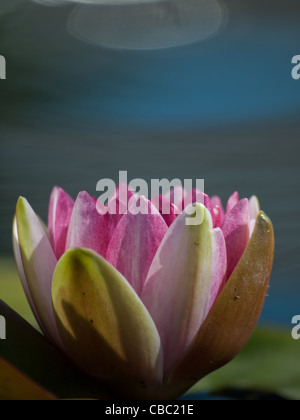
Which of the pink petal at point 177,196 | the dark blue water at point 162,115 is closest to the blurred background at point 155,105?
the dark blue water at point 162,115

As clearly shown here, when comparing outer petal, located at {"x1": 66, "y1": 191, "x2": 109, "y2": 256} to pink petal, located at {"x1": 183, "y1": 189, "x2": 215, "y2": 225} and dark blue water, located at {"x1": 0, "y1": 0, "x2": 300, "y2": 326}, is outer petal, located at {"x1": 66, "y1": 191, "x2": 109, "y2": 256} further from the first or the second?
dark blue water, located at {"x1": 0, "y1": 0, "x2": 300, "y2": 326}

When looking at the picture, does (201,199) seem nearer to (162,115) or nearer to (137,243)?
(137,243)

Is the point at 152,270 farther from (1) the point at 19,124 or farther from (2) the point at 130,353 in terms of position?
(1) the point at 19,124

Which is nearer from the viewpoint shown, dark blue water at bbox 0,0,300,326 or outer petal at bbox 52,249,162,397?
outer petal at bbox 52,249,162,397

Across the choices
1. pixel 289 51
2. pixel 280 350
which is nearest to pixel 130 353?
pixel 280 350

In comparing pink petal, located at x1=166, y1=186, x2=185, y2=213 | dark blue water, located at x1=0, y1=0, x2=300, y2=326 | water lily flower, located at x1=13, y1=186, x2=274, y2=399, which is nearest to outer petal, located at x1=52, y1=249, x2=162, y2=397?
water lily flower, located at x1=13, y1=186, x2=274, y2=399

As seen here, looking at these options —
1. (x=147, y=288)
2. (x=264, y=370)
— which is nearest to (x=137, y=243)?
(x=147, y=288)

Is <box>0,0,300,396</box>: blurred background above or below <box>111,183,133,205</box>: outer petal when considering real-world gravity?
above
